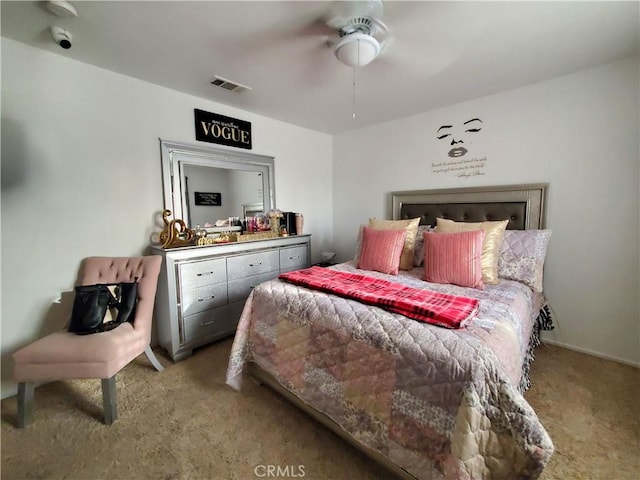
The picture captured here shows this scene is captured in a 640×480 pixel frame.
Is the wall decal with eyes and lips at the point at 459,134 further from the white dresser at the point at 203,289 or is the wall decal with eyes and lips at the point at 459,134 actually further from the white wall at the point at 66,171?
the white wall at the point at 66,171

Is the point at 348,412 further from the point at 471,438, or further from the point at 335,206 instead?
the point at 335,206

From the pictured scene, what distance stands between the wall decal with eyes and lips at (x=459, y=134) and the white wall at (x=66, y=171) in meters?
2.55

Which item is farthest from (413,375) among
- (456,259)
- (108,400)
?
(108,400)

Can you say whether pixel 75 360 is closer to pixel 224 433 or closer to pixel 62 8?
pixel 224 433

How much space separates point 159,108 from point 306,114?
148 centimetres

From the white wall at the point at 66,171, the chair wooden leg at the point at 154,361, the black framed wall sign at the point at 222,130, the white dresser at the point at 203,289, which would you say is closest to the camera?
the white wall at the point at 66,171

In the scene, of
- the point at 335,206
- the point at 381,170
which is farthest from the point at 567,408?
the point at 335,206

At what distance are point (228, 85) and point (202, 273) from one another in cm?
166

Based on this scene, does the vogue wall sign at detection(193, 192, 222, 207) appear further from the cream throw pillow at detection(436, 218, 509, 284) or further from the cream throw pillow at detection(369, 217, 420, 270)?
the cream throw pillow at detection(436, 218, 509, 284)

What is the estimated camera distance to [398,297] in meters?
1.51

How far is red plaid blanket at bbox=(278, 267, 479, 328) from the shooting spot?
1264 mm

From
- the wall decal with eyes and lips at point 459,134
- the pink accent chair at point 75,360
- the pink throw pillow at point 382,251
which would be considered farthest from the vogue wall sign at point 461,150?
the pink accent chair at point 75,360

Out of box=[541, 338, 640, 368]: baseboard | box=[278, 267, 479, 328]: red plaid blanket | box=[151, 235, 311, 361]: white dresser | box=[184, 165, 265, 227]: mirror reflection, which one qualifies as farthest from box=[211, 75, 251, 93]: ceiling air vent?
box=[541, 338, 640, 368]: baseboard

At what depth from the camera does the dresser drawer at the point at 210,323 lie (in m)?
2.23
